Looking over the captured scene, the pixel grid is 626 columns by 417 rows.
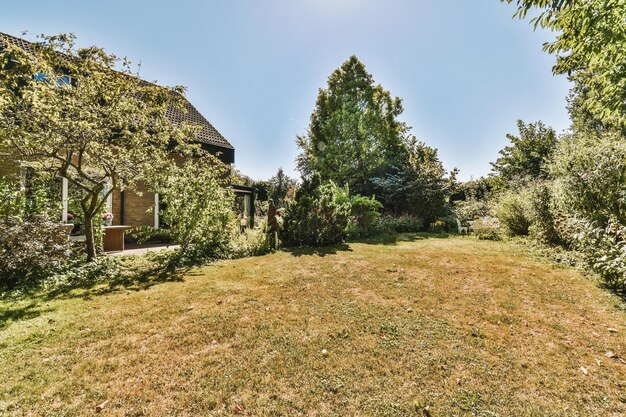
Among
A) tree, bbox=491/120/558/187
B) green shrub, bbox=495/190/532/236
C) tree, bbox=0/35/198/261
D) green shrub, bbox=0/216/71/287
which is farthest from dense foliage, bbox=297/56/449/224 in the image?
green shrub, bbox=0/216/71/287

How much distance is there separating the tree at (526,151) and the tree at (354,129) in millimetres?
10797

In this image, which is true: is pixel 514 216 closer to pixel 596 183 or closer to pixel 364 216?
pixel 596 183

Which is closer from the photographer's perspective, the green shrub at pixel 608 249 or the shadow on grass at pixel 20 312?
the shadow on grass at pixel 20 312

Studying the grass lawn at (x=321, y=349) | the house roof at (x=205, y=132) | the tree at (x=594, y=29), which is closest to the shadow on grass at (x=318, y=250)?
the grass lawn at (x=321, y=349)

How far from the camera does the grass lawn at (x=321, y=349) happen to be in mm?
2607

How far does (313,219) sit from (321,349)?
24.6 ft

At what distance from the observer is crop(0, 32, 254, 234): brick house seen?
9.43 meters

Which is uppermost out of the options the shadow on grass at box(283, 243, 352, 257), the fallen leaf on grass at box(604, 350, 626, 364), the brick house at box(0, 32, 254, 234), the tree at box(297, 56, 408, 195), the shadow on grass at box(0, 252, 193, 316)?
the tree at box(297, 56, 408, 195)

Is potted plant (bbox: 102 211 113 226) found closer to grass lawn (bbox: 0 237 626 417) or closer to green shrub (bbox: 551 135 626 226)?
grass lawn (bbox: 0 237 626 417)

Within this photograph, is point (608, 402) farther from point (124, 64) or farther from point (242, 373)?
point (124, 64)

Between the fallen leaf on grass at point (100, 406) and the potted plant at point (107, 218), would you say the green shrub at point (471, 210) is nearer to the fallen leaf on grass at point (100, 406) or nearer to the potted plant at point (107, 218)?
the potted plant at point (107, 218)

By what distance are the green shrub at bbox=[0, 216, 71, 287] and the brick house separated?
226cm

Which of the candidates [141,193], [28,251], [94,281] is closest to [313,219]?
[141,193]

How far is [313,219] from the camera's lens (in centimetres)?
1089
